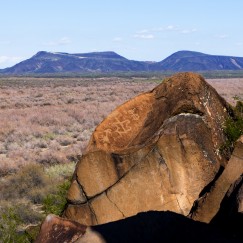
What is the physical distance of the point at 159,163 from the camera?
8.29 m

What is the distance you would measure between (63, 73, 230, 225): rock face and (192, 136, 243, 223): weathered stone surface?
743 mm

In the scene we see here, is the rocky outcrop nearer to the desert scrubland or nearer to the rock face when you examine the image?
the rock face

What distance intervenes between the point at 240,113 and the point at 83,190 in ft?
12.3

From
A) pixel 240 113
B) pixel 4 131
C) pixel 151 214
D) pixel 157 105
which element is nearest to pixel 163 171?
pixel 151 214

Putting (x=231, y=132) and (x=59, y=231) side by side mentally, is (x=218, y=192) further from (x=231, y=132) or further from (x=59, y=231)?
(x=59, y=231)

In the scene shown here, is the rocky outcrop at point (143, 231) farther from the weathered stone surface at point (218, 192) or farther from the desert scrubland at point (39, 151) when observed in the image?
the desert scrubland at point (39, 151)

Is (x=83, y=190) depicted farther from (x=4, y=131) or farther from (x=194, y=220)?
(x=4, y=131)

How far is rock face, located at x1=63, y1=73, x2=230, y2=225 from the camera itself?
27.1 feet

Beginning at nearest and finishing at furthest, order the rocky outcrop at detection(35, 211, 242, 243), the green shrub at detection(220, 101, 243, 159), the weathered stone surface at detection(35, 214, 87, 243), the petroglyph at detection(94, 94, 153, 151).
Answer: the rocky outcrop at detection(35, 211, 242, 243)
the weathered stone surface at detection(35, 214, 87, 243)
the green shrub at detection(220, 101, 243, 159)
the petroglyph at detection(94, 94, 153, 151)

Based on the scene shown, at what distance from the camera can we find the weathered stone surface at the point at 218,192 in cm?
735

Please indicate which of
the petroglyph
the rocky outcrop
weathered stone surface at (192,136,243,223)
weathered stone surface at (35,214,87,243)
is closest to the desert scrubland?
the petroglyph

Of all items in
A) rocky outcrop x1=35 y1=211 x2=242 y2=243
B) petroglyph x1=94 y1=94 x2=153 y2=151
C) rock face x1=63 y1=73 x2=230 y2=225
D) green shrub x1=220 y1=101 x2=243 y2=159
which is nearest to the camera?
rocky outcrop x1=35 y1=211 x2=242 y2=243

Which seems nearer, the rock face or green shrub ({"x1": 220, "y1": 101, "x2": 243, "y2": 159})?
the rock face

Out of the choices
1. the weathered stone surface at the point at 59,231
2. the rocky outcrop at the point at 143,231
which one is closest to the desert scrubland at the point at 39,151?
the weathered stone surface at the point at 59,231
